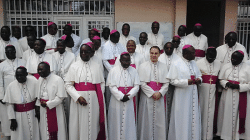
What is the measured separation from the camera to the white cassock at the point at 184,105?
4801 mm

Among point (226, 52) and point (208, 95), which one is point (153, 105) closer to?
point (208, 95)

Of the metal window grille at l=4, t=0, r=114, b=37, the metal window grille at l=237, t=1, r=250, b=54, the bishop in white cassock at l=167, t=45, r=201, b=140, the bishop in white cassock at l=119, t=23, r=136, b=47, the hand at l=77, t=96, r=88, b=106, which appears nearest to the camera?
the hand at l=77, t=96, r=88, b=106

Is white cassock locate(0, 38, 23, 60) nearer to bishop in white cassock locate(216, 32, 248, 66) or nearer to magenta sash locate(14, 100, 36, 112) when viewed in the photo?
magenta sash locate(14, 100, 36, 112)

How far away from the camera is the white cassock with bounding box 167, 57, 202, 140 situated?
189 inches

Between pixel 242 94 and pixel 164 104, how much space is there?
1853 mm

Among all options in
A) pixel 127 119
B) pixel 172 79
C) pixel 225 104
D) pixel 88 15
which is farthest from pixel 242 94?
pixel 88 15

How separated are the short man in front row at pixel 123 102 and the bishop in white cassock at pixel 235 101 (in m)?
2.20

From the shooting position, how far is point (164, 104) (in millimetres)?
4891

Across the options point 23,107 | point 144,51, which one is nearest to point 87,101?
point 23,107

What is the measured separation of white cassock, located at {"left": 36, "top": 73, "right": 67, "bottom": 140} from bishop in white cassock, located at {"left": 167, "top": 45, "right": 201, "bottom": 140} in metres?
2.32

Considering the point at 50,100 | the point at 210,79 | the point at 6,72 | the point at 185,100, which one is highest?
the point at 6,72

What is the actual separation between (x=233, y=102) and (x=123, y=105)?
2604 millimetres

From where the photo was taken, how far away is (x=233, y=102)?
16.8 ft

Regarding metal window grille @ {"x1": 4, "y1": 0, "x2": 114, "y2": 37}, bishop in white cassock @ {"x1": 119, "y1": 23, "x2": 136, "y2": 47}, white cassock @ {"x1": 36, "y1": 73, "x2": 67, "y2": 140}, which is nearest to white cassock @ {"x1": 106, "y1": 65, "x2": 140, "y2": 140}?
white cassock @ {"x1": 36, "y1": 73, "x2": 67, "y2": 140}
